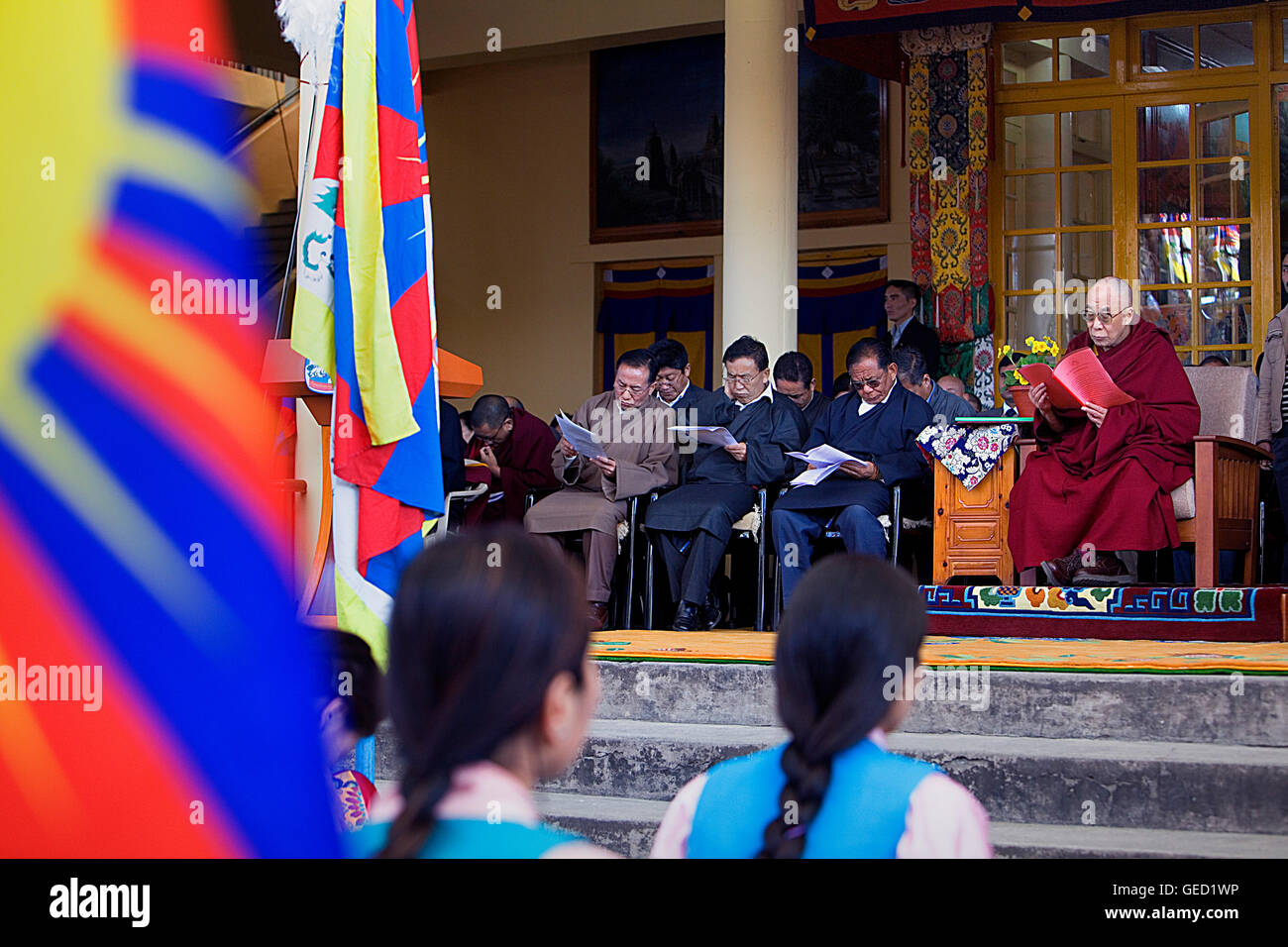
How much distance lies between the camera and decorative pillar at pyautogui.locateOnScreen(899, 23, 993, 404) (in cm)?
855

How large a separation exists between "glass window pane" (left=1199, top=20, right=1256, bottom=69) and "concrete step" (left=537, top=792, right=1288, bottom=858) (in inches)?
259

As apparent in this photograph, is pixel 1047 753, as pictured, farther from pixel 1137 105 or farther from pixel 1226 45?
pixel 1226 45

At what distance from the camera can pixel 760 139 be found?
7133 millimetres

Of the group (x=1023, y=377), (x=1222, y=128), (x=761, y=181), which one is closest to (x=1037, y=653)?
(x=1023, y=377)

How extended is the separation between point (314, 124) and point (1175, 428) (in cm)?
360

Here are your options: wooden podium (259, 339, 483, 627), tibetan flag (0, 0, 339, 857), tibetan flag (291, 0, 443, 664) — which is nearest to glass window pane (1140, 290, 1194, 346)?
wooden podium (259, 339, 483, 627)

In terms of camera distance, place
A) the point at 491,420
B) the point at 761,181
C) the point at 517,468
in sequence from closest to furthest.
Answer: the point at 761,181 < the point at 491,420 < the point at 517,468

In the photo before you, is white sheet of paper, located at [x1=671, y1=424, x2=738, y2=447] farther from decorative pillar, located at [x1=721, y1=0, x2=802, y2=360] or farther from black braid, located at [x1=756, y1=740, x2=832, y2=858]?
black braid, located at [x1=756, y1=740, x2=832, y2=858]

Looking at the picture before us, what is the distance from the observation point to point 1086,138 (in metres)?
8.74

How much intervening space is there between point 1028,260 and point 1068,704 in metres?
5.75

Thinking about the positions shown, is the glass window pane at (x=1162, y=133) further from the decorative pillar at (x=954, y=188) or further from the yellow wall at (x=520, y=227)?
the yellow wall at (x=520, y=227)

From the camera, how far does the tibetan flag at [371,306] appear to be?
2955 millimetres

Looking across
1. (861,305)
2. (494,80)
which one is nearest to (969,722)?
(861,305)
